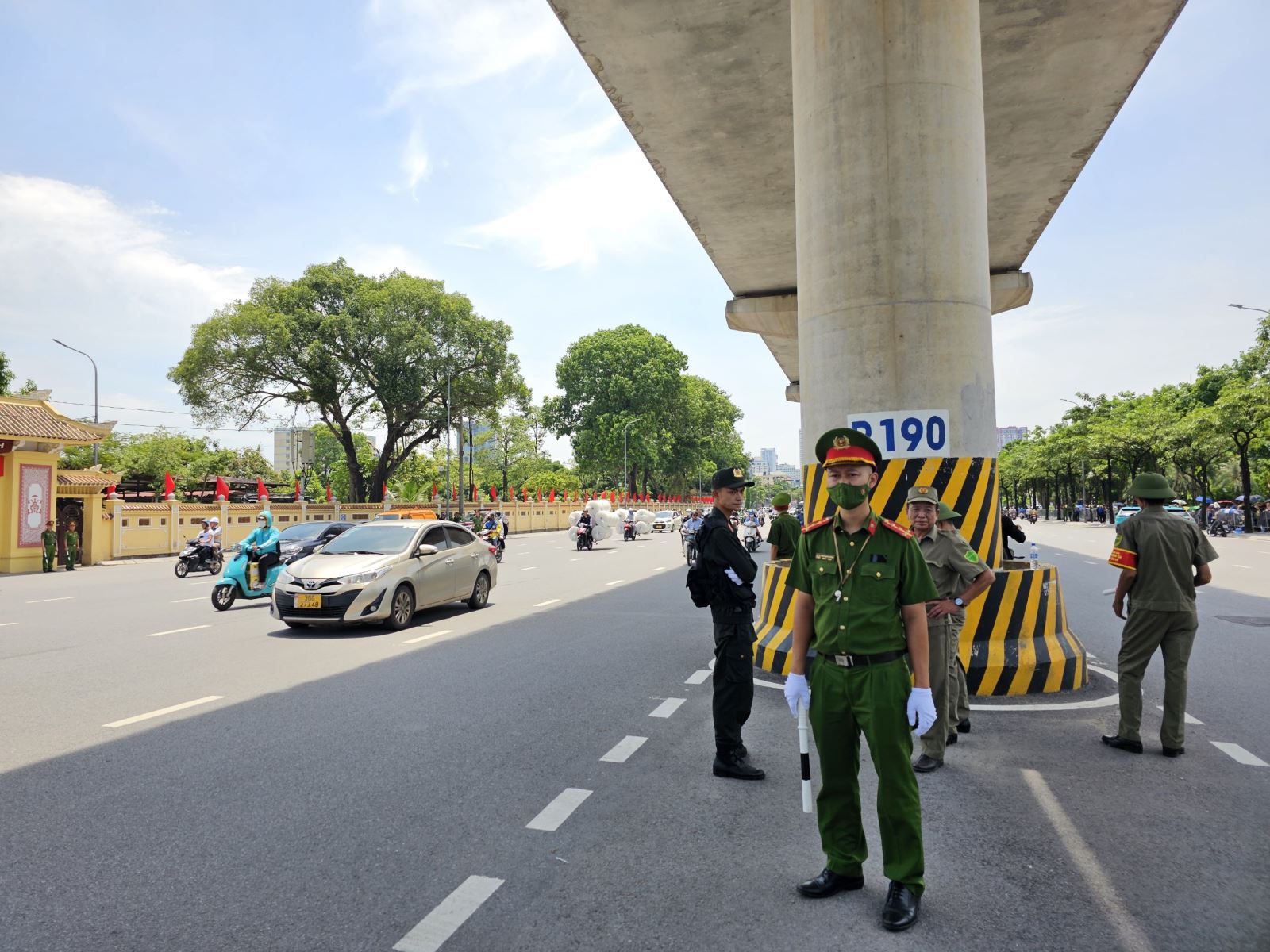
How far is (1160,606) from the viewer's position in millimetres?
5117

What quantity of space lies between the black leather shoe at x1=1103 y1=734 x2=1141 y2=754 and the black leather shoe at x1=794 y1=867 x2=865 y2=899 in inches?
114

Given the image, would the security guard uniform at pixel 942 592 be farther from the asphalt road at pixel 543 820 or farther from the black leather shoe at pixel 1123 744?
the black leather shoe at pixel 1123 744

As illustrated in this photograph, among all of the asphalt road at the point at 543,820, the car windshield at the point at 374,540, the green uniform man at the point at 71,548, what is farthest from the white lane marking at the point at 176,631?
the green uniform man at the point at 71,548

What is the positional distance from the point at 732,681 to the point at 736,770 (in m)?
0.50

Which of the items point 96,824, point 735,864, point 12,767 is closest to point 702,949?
point 735,864

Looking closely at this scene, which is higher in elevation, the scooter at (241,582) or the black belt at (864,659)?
the black belt at (864,659)

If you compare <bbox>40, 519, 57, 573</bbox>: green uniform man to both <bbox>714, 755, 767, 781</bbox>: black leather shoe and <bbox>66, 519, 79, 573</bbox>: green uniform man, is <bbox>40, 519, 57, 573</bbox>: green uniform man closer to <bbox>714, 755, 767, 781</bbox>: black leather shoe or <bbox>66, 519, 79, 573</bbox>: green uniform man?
<bbox>66, 519, 79, 573</bbox>: green uniform man

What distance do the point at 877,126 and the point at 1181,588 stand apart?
465 centimetres

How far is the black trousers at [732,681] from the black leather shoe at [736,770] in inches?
1.8

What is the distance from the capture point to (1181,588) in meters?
5.13

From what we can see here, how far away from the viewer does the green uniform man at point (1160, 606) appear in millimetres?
5059

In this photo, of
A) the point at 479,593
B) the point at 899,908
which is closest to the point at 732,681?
the point at 899,908

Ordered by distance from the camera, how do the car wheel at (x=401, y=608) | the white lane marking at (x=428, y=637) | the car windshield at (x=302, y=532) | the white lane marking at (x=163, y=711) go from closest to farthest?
the white lane marking at (x=163, y=711), the white lane marking at (x=428, y=637), the car wheel at (x=401, y=608), the car windshield at (x=302, y=532)

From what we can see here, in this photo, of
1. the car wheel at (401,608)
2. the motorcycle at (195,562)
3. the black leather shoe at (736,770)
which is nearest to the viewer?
the black leather shoe at (736,770)
